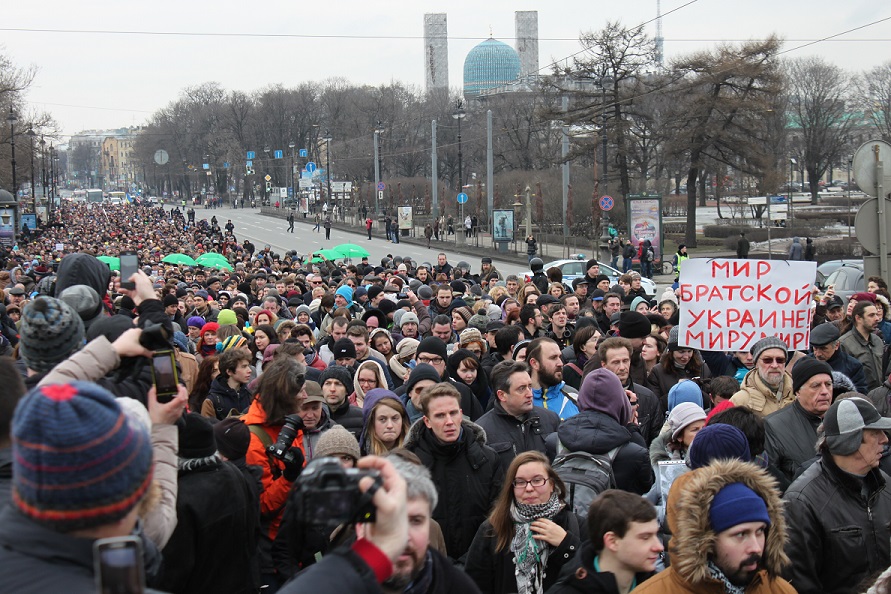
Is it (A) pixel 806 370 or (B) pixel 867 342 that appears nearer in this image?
(A) pixel 806 370

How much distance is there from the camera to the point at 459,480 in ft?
17.6

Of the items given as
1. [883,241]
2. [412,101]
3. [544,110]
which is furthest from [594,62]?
[412,101]

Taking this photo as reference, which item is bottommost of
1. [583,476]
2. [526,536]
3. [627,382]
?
[526,536]

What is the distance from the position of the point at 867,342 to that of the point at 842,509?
17.3 feet

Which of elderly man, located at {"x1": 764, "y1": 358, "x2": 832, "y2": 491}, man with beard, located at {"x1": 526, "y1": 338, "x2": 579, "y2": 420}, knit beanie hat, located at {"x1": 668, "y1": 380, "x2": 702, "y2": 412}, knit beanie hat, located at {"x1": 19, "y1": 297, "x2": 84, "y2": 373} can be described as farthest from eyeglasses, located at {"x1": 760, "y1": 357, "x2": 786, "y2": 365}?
knit beanie hat, located at {"x1": 19, "y1": 297, "x2": 84, "y2": 373}

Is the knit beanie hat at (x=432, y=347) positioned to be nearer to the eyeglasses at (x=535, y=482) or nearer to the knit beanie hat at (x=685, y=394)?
the knit beanie hat at (x=685, y=394)

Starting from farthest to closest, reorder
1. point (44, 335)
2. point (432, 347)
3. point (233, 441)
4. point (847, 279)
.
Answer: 1. point (847, 279)
2. point (432, 347)
3. point (233, 441)
4. point (44, 335)

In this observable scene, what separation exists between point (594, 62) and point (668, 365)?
1635 inches

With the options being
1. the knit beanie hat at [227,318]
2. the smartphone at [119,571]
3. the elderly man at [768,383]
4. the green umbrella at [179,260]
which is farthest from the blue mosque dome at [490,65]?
the smartphone at [119,571]

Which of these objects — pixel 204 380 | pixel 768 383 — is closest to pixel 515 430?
pixel 768 383

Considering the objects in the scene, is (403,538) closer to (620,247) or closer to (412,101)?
(620,247)

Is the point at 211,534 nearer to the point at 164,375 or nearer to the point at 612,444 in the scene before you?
the point at 164,375

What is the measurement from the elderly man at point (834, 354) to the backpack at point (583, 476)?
13.4 ft

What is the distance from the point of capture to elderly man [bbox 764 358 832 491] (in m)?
6.02
